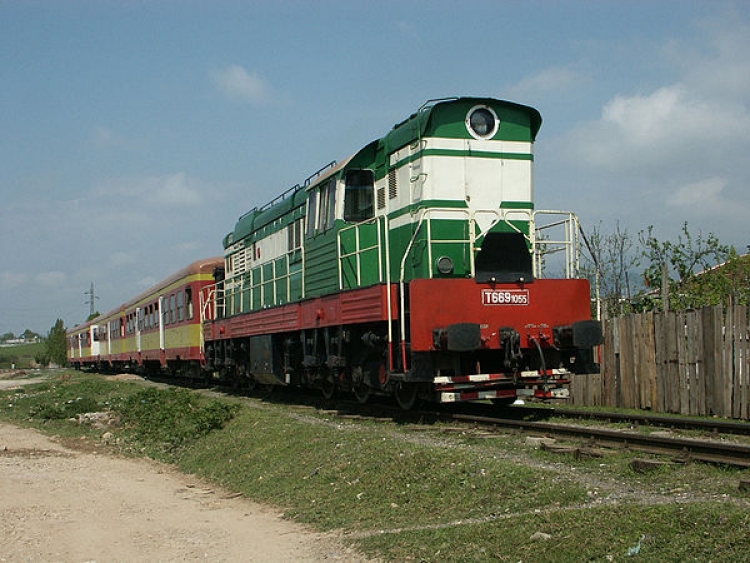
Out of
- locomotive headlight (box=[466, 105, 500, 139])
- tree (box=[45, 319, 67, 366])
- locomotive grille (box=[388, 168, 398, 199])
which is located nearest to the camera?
locomotive headlight (box=[466, 105, 500, 139])

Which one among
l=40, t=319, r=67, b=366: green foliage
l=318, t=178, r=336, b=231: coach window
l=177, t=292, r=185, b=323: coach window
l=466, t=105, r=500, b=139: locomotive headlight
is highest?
l=466, t=105, r=500, b=139: locomotive headlight

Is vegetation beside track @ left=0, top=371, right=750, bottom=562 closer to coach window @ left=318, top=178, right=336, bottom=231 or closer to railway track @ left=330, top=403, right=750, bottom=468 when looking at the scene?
railway track @ left=330, top=403, right=750, bottom=468

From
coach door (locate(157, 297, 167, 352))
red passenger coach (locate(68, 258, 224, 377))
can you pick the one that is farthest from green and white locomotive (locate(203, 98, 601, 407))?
coach door (locate(157, 297, 167, 352))

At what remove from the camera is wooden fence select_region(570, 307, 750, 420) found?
456 inches

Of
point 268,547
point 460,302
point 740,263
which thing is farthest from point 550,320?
point 740,263

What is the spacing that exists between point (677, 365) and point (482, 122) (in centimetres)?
484

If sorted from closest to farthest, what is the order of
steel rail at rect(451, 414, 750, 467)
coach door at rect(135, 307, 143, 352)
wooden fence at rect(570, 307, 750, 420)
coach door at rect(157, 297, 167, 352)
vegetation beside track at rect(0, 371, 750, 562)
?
vegetation beside track at rect(0, 371, 750, 562) < steel rail at rect(451, 414, 750, 467) < wooden fence at rect(570, 307, 750, 420) < coach door at rect(157, 297, 167, 352) < coach door at rect(135, 307, 143, 352)

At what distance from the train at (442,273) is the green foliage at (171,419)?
1.94 metres

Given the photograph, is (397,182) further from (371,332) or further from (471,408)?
(471,408)

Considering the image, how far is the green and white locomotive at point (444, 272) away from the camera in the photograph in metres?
10.9

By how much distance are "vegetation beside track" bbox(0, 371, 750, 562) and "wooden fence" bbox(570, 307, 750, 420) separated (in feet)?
13.0

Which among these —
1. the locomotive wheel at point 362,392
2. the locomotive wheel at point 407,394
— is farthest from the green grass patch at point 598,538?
the locomotive wheel at point 362,392

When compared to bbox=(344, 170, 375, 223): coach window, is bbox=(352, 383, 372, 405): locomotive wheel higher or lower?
lower

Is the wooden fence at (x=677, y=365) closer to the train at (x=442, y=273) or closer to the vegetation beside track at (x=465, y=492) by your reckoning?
the train at (x=442, y=273)
